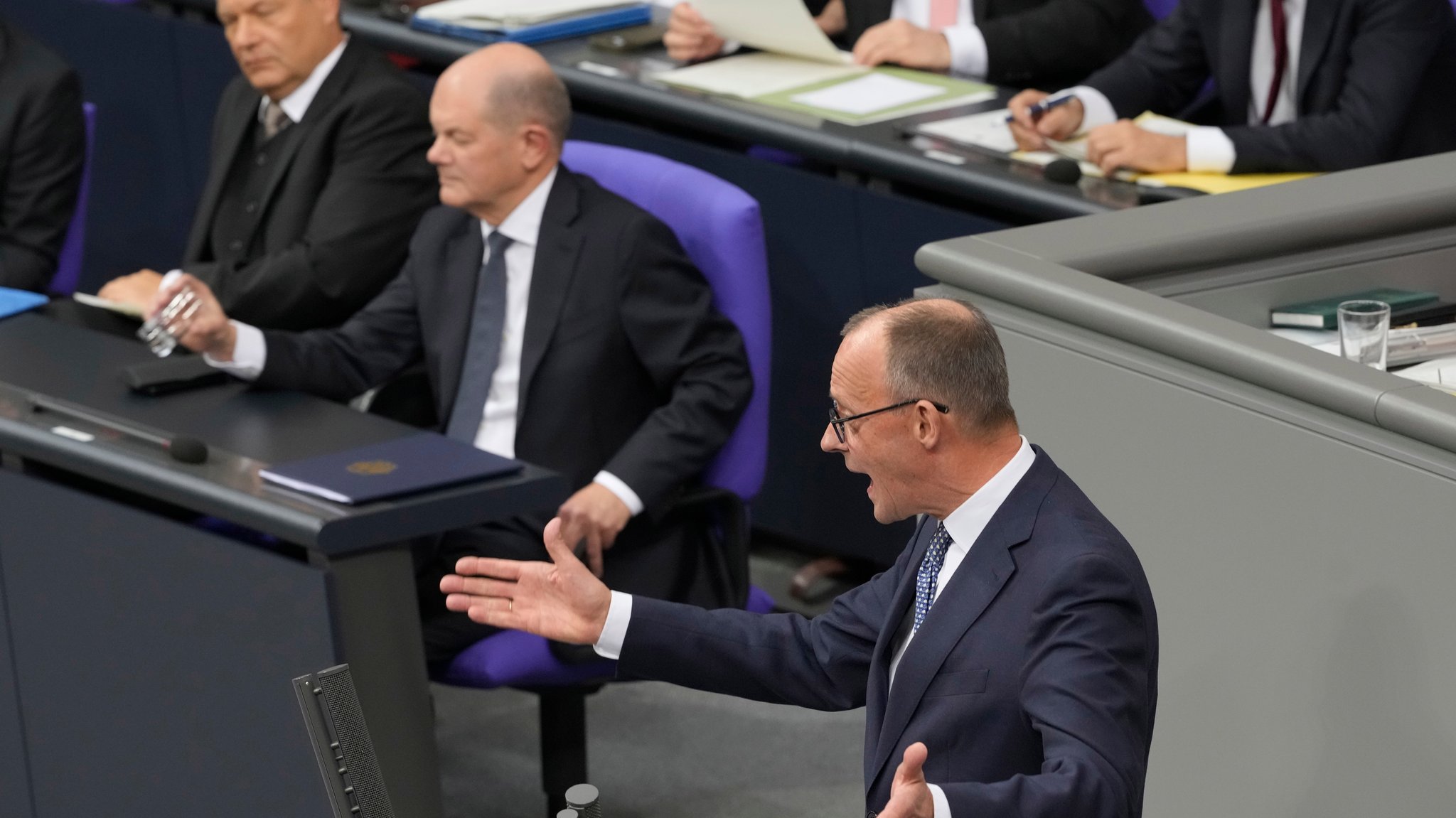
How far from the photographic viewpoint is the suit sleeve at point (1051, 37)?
4.27 m

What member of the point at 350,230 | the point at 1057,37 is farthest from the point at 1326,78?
the point at 350,230

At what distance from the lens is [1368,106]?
11.6ft

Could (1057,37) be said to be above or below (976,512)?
below

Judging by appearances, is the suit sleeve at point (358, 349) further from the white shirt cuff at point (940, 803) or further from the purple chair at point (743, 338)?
the white shirt cuff at point (940, 803)

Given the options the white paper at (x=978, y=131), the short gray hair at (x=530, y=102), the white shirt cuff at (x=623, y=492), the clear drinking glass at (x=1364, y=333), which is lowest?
the white shirt cuff at (x=623, y=492)

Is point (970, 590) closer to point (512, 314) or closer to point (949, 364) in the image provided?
point (949, 364)

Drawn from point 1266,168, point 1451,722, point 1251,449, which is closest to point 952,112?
point 1266,168

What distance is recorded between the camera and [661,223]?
3.20m

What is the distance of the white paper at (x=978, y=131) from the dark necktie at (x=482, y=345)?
0.84 meters

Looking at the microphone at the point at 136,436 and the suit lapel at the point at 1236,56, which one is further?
the suit lapel at the point at 1236,56

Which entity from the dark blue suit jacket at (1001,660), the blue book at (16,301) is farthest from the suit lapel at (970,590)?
the blue book at (16,301)

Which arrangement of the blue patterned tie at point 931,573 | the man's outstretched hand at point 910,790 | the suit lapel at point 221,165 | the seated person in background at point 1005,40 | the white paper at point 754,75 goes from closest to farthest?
the man's outstretched hand at point 910,790 → the blue patterned tie at point 931,573 → the suit lapel at point 221,165 → the white paper at point 754,75 → the seated person in background at point 1005,40

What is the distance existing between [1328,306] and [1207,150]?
0.77 metres

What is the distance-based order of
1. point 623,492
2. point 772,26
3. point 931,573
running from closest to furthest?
point 931,573, point 623,492, point 772,26
